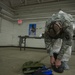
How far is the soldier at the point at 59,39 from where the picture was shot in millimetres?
1256

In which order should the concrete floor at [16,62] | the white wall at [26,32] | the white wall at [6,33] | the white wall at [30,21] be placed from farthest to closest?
the white wall at [26,32]
the white wall at [6,33]
the white wall at [30,21]
the concrete floor at [16,62]

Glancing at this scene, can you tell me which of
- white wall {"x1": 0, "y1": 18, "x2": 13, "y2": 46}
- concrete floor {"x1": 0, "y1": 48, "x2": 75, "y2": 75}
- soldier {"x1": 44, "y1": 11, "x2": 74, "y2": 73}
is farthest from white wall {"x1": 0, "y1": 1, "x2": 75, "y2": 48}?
soldier {"x1": 44, "y1": 11, "x2": 74, "y2": 73}

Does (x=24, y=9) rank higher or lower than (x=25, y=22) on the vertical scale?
higher

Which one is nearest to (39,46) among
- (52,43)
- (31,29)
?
(31,29)

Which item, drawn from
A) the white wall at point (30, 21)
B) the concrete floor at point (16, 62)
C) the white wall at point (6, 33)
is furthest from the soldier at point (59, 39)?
the white wall at point (6, 33)

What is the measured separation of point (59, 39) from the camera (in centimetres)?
142

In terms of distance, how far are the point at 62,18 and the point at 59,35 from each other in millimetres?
235

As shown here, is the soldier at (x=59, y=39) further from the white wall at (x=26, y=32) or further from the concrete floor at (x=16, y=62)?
the white wall at (x=26, y=32)

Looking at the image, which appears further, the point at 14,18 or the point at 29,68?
the point at 14,18

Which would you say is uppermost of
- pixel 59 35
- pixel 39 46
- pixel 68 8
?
pixel 68 8

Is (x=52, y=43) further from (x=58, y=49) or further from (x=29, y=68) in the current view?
(x=29, y=68)

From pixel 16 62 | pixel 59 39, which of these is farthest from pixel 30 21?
pixel 59 39

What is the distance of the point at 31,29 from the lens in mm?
5387

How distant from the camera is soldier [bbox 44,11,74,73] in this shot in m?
1.26
